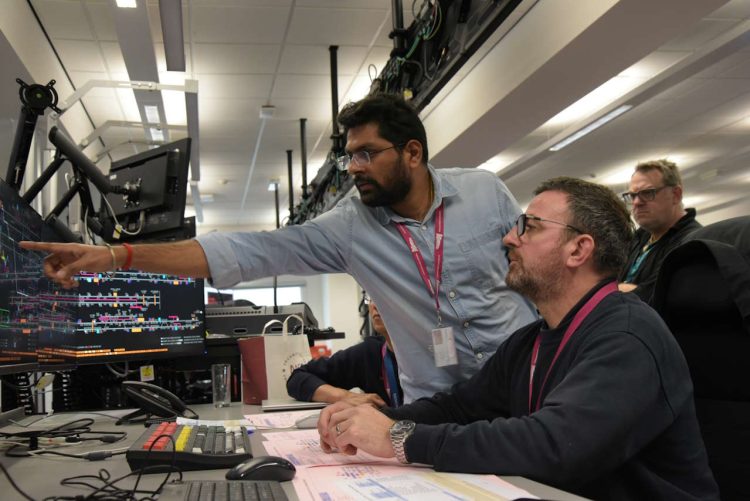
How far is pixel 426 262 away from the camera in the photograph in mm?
1677

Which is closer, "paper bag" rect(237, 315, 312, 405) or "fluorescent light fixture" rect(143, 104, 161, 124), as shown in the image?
"paper bag" rect(237, 315, 312, 405)

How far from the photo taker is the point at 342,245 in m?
1.73

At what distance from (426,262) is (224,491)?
3.09 feet

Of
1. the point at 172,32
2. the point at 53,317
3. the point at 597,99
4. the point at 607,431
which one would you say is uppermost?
the point at 597,99

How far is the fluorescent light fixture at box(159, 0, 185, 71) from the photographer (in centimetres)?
363

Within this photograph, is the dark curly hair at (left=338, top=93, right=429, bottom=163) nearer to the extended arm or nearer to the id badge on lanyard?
the id badge on lanyard

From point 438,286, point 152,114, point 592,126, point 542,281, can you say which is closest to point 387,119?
point 438,286

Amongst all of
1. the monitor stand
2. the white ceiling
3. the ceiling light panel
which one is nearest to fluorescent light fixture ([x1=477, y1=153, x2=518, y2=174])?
the white ceiling

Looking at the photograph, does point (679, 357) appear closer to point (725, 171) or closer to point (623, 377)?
point (623, 377)

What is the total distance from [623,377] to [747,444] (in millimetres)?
421

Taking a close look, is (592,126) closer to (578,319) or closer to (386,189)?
(386,189)

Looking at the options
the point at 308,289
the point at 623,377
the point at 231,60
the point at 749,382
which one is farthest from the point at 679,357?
the point at 308,289

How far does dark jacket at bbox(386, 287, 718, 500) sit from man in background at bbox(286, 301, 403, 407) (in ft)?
3.77

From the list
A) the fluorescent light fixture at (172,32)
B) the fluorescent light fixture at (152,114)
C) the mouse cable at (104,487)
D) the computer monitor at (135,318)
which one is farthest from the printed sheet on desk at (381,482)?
the fluorescent light fixture at (152,114)
